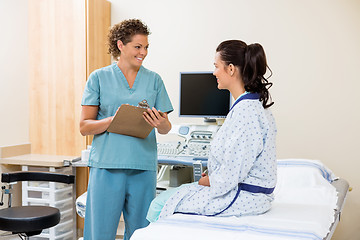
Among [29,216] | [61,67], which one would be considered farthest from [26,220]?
[61,67]

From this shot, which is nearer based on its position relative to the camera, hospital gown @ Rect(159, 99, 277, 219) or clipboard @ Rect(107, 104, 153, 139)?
hospital gown @ Rect(159, 99, 277, 219)

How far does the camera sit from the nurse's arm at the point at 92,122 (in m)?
2.01

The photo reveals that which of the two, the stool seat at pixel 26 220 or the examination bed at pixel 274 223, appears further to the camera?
the stool seat at pixel 26 220

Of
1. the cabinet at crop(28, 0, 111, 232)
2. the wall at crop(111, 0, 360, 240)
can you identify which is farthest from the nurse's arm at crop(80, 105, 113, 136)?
the wall at crop(111, 0, 360, 240)

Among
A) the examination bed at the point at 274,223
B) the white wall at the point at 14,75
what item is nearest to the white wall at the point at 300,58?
the examination bed at the point at 274,223

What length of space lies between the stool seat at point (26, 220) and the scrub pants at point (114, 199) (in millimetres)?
194

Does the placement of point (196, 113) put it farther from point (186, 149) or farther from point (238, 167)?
point (238, 167)

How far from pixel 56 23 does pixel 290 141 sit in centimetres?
192

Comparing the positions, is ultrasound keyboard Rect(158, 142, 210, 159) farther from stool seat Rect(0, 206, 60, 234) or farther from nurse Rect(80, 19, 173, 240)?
stool seat Rect(0, 206, 60, 234)

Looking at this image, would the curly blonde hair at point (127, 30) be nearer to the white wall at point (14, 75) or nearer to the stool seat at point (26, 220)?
the stool seat at point (26, 220)

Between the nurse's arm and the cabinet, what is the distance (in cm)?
126

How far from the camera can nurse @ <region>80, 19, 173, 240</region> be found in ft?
6.71

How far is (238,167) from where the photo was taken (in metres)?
1.55

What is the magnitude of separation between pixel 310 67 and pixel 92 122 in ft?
5.47
